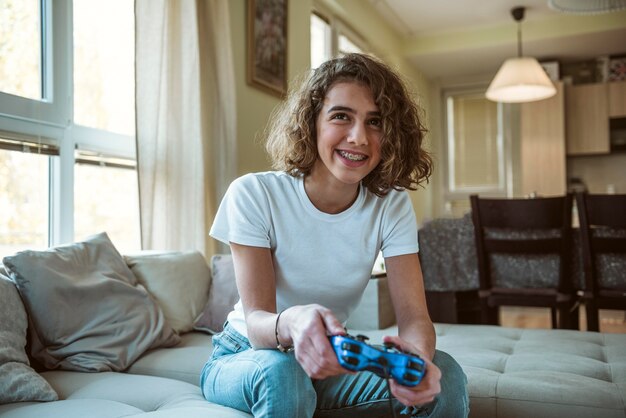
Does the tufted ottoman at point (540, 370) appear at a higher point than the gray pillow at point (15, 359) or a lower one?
lower

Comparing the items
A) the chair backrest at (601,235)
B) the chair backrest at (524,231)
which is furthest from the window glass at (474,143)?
the chair backrest at (601,235)

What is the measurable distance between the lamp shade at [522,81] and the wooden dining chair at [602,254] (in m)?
1.70

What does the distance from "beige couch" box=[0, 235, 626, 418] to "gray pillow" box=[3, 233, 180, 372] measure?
0.04m

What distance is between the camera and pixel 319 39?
4.02 metres

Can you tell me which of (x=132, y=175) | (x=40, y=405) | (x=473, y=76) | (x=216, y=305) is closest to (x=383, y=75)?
(x=40, y=405)

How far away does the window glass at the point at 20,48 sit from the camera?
5.97 feet

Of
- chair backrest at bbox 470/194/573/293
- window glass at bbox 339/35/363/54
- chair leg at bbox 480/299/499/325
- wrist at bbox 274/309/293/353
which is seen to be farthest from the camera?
window glass at bbox 339/35/363/54

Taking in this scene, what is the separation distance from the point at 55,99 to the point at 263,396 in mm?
1475

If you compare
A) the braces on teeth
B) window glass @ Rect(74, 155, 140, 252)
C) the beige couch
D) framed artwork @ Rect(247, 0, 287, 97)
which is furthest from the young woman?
framed artwork @ Rect(247, 0, 287, 97)

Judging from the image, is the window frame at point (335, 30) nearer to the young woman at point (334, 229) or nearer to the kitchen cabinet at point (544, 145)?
the kitchen cabinet at point (544, 145)

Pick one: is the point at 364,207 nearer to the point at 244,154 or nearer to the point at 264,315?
the point at 264,315

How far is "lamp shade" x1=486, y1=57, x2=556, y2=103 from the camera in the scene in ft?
12.7

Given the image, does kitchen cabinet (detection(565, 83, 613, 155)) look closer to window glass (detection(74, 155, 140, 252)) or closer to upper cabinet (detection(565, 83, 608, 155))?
upper cabinet (detection(565, 83, 608, 155))

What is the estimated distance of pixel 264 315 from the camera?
1013 mm
